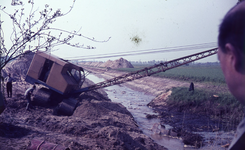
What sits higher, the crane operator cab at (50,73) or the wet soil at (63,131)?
the crane operator cab at (50,73)

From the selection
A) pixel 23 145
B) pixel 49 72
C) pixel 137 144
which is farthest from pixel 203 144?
pixel 49 72

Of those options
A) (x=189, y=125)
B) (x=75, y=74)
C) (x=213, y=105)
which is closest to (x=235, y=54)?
(x=189, y=125)

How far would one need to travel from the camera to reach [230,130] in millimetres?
13383

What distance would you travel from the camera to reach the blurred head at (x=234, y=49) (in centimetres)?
83

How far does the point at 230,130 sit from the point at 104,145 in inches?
401

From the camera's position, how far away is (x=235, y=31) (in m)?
0.86

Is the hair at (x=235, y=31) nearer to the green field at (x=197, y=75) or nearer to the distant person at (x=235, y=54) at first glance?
the distant person at (x=235, y=54)

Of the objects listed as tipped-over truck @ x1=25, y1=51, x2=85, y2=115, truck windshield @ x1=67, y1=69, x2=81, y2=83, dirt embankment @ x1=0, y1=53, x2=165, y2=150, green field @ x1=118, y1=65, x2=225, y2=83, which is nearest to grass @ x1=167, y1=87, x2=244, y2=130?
dirt embankment @ x1=0, y1=53, x2=165, y2=150

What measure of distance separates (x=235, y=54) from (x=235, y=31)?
0.11 metres

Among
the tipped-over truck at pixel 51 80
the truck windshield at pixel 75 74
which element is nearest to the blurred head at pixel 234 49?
the tipped-over truck at pixel 51 80

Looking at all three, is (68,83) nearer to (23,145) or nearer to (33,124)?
(33,124)

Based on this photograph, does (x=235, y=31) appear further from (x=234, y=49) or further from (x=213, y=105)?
(x=213, y=105)

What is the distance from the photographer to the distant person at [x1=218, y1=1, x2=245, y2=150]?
83 cm

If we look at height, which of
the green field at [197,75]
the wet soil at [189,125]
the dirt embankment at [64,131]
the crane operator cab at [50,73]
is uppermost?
the green field at [197,75]
